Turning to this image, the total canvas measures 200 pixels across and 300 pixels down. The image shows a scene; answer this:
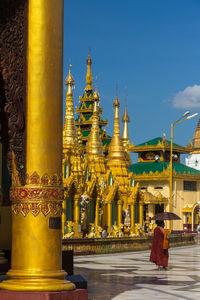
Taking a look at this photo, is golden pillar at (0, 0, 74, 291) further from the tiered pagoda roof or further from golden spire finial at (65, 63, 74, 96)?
the tiered pagoda roof

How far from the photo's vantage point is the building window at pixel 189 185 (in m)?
63.7

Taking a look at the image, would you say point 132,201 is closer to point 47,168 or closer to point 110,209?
point 110,209

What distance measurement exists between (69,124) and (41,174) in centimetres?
2781

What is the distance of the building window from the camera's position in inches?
2509

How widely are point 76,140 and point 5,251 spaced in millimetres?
25364

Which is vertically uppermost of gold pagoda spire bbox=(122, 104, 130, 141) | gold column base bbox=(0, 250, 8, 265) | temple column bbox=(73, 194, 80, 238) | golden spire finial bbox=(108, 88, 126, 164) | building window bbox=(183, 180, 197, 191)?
gold pagoda spire bbox=(122, 104, 130, 141)

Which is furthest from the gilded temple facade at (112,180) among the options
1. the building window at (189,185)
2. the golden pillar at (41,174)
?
the golden pillar at (41,174)

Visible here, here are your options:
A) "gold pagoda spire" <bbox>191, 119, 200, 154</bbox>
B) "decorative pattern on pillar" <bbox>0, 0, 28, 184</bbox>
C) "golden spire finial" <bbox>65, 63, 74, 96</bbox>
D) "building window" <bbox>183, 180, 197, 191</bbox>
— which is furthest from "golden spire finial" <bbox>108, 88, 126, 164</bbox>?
"decorative pattern on pillar" <bbox>0, 0, 28, 184</bbox>

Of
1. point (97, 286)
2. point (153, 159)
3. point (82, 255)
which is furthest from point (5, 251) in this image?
point (153, 159)

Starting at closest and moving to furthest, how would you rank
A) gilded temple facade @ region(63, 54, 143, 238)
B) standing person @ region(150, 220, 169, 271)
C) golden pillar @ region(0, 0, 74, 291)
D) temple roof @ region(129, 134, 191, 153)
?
golden pillar @ region(0, 0, 74, 291)
standing person @ region(150, 220, 169, 271)
gilded temple facade @ region(63, 54, 143, 238)
temple roof @ region(129, 134, 191, 153)

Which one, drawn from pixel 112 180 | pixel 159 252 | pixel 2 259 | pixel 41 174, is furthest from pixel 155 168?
pixel 41 174

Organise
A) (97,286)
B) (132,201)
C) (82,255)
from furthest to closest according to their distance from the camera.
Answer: (132,201) < (82,255) < (97,286)

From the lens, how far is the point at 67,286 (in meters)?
8.42

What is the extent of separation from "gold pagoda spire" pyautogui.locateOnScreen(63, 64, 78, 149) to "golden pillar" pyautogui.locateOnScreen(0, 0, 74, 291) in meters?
26.3
